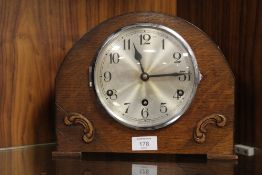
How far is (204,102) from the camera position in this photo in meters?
0.73

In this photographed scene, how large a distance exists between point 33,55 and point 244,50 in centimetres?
48

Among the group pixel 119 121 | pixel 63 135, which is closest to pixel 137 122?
pixel 119 121

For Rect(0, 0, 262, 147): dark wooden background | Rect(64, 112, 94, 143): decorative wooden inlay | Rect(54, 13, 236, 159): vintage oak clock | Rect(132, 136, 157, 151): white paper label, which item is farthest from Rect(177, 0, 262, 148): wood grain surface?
Rect(64, 112, 94, 143): decorative wooden inlay

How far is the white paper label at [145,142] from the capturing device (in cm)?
74

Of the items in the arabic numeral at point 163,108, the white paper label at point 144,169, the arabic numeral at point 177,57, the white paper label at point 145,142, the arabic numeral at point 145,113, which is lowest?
the white paper label at point 144,169

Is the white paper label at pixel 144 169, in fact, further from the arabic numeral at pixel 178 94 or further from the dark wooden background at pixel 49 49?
the dark wooden background at pixel 49 49

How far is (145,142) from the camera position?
74cm

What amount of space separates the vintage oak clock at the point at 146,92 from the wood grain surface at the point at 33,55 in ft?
0.57

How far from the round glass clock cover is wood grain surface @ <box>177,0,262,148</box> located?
158 mm

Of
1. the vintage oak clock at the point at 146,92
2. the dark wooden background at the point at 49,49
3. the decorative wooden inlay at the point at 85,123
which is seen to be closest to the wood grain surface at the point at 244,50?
the dark wooden background at the point at 49,49

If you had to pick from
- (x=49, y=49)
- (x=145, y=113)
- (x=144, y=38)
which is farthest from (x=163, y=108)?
(x=49, y=49)

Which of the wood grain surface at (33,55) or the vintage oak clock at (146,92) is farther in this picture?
the wood grain surface at (33,55)

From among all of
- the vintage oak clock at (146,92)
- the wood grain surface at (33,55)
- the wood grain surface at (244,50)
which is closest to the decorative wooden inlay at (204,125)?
the vintage oak clock at (146,92)

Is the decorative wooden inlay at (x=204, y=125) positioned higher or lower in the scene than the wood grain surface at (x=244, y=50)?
lower
